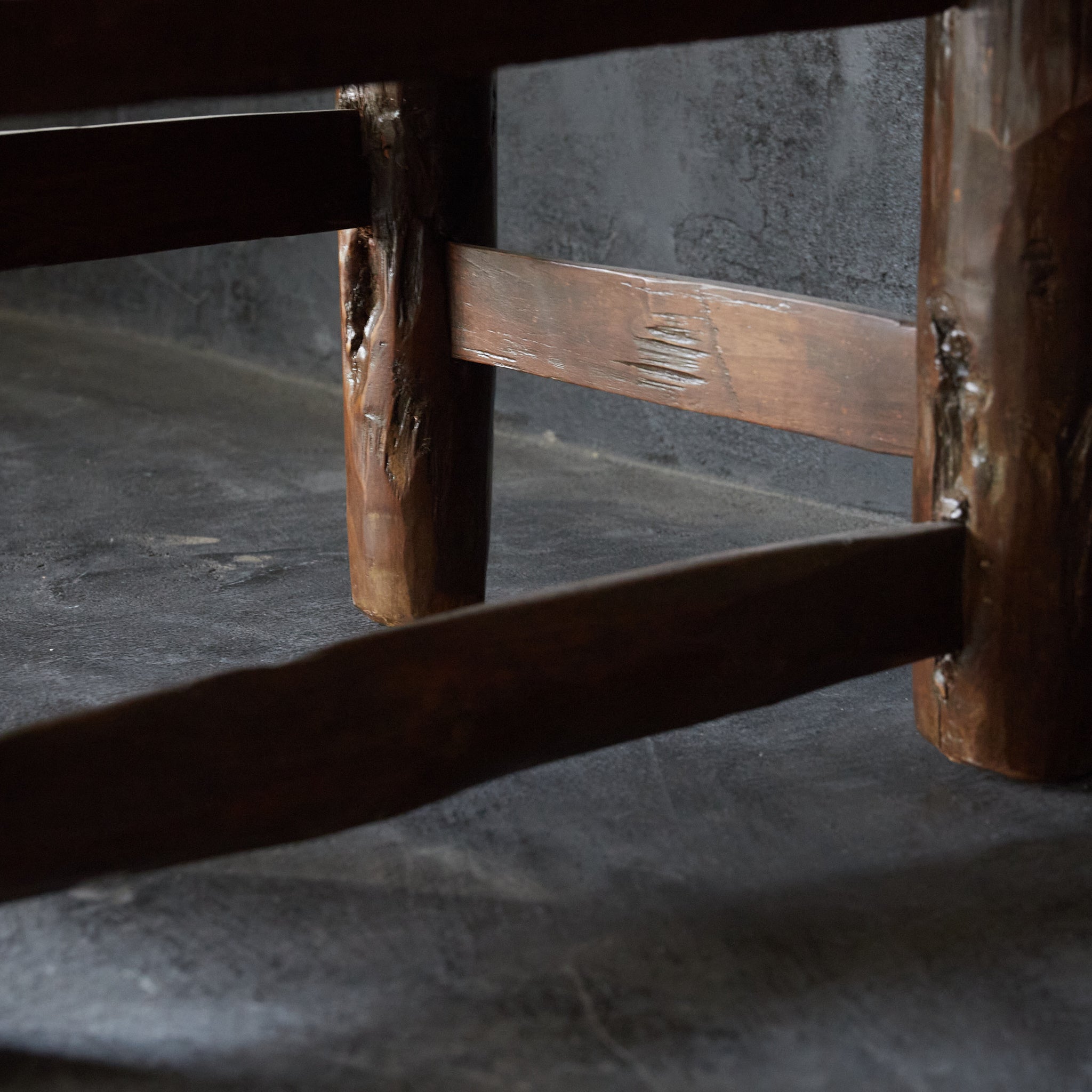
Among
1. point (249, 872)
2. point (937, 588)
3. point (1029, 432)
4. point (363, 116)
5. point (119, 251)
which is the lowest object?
point (249, 872)

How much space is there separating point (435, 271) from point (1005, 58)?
36.0 inches

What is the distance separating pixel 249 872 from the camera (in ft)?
5.06

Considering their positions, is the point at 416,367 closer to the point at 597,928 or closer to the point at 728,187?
the point at 597,928

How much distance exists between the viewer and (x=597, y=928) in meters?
1.42

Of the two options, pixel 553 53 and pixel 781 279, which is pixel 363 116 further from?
pixel 781 279

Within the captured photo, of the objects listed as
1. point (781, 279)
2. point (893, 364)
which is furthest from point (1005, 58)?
point (781, 279)

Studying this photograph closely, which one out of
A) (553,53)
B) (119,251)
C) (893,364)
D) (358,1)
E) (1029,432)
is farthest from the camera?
(119,251)

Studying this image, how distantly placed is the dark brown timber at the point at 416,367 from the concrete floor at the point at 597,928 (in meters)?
0.15

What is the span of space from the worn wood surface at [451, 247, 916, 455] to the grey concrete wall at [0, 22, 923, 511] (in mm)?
1012

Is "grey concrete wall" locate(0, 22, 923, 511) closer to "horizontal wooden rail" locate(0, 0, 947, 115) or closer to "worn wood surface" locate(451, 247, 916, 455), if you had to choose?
"worn wood surface" locate(451, 247, 916, 455)

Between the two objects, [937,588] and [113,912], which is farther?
[937,588]

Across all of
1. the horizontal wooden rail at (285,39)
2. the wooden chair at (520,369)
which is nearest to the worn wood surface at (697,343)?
the wooden chair at (520,369)

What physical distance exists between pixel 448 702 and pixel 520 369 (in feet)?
2.72

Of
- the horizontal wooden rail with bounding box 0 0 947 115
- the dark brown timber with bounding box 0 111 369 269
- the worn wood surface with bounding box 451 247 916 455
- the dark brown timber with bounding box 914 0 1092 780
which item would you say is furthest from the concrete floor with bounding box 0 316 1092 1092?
the horizontal wooden rail with bounding box 0 0 947 115
